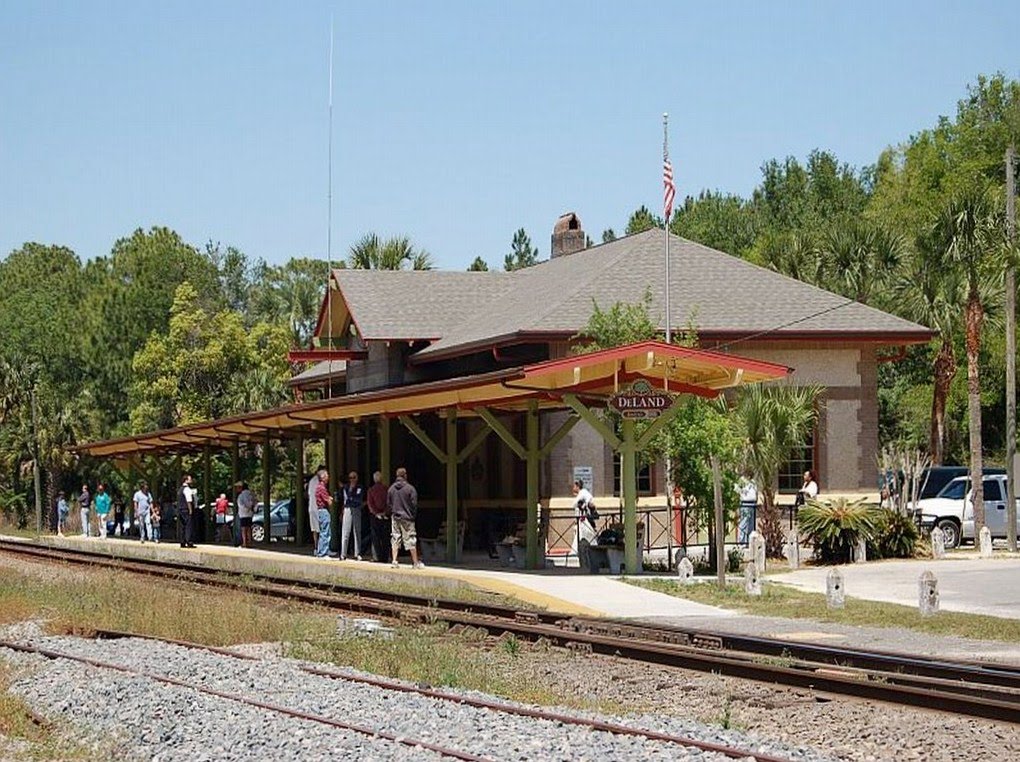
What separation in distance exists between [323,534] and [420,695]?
19195 millimetres

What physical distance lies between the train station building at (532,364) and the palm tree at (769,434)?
83cm

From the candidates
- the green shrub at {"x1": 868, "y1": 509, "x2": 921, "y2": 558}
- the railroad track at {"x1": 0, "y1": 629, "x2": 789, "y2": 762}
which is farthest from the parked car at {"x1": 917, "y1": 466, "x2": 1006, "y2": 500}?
the railroad track at {"x1": 0, "y1": 629, "x2": 789, "y2": 762}

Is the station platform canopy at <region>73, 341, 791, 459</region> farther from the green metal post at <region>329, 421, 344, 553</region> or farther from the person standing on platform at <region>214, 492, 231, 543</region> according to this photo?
the person standing on platform at <region>214, 492, 231, 543</region>

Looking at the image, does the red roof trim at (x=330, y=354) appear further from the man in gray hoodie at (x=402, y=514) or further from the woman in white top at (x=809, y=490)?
the man in gray hoodie at (x=402, y=514)

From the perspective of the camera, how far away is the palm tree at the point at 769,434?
29172 mm

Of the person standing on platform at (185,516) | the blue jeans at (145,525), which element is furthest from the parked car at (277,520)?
the person standing on platform at (185,516)

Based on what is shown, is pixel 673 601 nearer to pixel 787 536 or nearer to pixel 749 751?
pixel 787 536

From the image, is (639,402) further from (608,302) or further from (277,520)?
(277,520)

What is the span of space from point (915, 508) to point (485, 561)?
8.77 m

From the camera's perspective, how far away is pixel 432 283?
1725 inches

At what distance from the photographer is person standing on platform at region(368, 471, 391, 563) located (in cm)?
2881

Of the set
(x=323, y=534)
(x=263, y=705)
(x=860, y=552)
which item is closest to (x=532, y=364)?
(x=323, y=534)

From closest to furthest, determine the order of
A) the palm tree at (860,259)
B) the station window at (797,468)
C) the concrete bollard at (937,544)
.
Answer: the concrete bollard at (937,544), the station window at (797,468), the palm tree at (860,259)

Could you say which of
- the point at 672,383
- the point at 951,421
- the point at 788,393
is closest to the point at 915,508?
the point at 788,393
